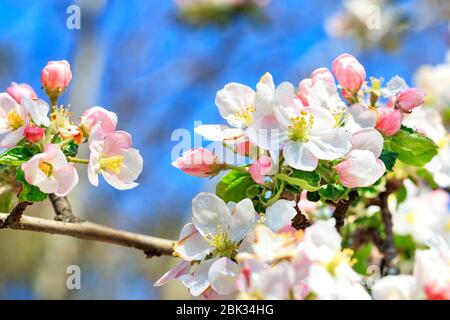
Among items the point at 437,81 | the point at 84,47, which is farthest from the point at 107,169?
the point at 84,47

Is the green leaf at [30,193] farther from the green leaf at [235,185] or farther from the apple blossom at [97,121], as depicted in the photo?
the green leaf at [235,185]

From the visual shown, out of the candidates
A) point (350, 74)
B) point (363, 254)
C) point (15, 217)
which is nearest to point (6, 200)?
point (15, 217)

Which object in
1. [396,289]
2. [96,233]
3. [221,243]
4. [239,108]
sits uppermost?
[239,108]

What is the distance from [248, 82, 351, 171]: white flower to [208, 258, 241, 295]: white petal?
17cm

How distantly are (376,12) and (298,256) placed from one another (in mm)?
1127

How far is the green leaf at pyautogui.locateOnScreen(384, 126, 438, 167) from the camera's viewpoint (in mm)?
1107

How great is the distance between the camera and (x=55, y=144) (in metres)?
0.94

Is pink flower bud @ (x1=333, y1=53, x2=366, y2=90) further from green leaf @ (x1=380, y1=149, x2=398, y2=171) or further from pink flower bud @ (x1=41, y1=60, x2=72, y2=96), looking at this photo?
pink flower bud @ (x1=41, y1=60, x2=72, y2=96)

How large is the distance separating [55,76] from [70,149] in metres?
0.13

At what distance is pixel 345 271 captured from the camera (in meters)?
0.73

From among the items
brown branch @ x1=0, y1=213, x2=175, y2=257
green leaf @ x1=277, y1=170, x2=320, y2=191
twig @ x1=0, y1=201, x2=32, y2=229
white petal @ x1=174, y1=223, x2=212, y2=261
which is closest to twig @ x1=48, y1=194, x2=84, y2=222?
brown branch @ x1=0, y1=213, x2=175, y2=257

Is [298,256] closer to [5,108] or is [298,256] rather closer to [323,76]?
[323,76]

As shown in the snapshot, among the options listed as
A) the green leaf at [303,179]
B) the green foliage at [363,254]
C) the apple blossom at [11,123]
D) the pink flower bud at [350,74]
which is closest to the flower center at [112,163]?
the apple blossom at [11,123]

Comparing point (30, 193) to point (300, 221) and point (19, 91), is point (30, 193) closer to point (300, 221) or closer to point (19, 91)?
point (19, 91)
